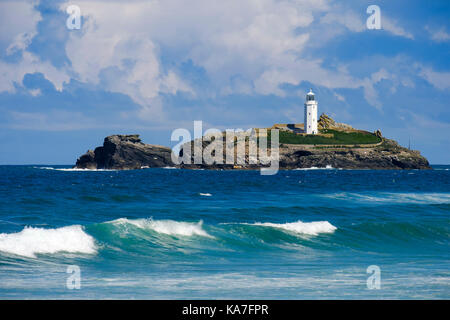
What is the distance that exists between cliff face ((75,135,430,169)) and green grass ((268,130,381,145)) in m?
5.14

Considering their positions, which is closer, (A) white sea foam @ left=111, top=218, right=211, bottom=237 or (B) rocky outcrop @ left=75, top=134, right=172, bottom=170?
(A) white sea foam @ left=111, top=218, right=211, bottom=237

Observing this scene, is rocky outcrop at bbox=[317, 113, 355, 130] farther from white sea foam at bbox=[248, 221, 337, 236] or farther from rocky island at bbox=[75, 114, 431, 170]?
white sea foam at bbox=[248, 221, 337, 236]

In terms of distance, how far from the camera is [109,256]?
19.3 m

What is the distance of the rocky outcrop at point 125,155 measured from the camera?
156 m

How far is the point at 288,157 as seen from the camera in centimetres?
15775

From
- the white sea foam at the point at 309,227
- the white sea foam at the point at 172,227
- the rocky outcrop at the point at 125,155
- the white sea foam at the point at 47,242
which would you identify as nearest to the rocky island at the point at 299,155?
the rocky outcrop at the point at 125,155

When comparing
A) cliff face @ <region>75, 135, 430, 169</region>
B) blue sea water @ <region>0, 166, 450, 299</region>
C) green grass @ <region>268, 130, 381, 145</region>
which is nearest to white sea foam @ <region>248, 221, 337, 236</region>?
blue sea water @ <region>0, 166, 450, 299</region>

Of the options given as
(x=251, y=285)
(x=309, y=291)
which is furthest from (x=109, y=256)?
(x=309, y=291)

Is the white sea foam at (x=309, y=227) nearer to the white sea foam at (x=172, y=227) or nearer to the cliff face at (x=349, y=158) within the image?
the white sea foam at (x=172, y=227)

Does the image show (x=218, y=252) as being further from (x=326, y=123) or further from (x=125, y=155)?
(x=326, y=123)

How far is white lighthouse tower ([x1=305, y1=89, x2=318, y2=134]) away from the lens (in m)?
161
